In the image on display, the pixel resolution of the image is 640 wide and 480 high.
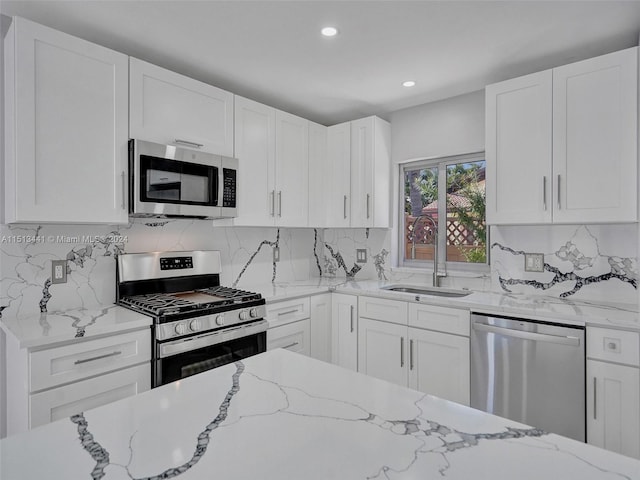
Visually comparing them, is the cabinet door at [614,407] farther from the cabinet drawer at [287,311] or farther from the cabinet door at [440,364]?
the cabinet drawer at [287,311]

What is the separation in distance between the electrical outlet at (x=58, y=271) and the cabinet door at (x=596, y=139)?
2.83m

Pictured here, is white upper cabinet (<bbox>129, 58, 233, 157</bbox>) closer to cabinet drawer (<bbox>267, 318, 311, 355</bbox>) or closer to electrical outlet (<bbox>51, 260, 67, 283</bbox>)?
electrical outlet (<bbox>51, 260, 67, 283</bbox>)

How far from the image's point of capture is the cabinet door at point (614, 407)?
1852 mm

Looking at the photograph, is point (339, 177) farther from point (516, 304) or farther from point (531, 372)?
point (531, 372)

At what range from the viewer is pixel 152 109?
2.21 metres

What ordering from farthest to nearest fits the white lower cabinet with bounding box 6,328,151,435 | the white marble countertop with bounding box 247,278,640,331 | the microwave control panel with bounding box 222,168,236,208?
the microwave control panel with bounding box 222,168,236,208, the white marble countertop with bounding box 247,278,640,331, the white lower cabinet with bounding box 6,328,151,435

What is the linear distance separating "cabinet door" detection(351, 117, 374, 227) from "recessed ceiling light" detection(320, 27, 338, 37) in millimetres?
1155

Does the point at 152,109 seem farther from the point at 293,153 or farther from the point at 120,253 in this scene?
the point at 293,153

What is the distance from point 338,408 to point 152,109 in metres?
2.00

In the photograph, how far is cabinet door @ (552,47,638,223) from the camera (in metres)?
2.05

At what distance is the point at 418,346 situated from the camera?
2.59 meters

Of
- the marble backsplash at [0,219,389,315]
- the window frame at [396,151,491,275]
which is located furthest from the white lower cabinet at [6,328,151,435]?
the window frame at [396,151,491,275]

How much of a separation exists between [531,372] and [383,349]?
3.14ft

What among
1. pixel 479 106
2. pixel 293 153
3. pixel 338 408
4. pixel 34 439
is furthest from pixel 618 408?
pixel 293 153
